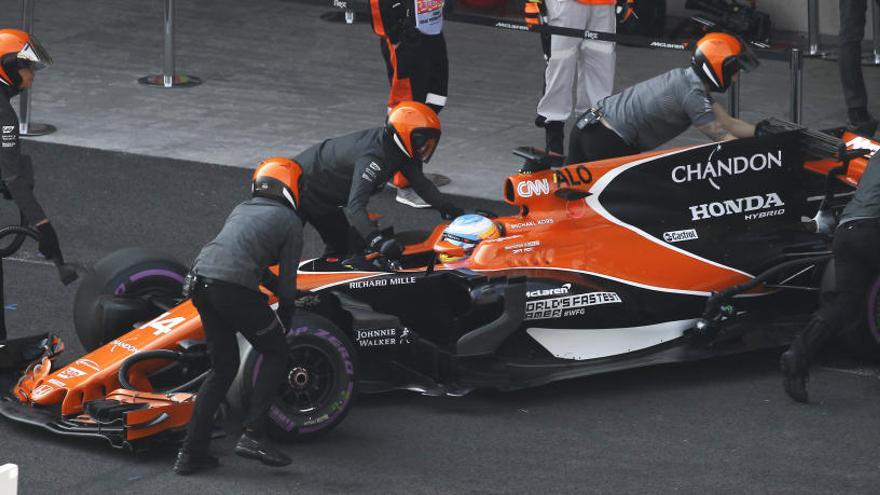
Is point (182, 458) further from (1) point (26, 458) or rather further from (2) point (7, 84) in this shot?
(2) point (7, 84)

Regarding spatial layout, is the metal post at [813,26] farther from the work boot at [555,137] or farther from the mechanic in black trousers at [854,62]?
the work boot at [555,137]

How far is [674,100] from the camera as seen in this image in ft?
32.4

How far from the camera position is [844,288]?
8656mm

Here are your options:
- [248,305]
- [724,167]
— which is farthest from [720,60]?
[248,305]

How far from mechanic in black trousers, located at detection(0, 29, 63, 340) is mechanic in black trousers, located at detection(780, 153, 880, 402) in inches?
164

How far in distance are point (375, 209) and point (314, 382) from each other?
14.8ft

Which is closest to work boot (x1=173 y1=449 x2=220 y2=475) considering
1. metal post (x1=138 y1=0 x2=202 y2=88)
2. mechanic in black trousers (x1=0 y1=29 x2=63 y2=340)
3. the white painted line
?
mechanic in black trousers (x1=0 y1=29 x2=63 y2=340)

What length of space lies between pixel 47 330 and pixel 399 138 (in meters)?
2.43

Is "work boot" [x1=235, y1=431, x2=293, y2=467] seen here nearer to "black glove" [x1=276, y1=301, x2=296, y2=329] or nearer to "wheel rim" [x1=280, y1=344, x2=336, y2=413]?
"wheel rim" [x1=280, y1=344, x2=336, y2=413]

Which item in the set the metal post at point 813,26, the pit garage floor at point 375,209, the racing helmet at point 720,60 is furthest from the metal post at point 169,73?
the racing helmet at point 720,60

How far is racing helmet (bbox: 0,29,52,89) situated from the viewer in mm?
9102

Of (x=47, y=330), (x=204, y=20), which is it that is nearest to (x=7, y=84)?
(x=47, y=330)

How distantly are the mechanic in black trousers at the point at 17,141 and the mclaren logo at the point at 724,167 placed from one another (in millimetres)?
3644

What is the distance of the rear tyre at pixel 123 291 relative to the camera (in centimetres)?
870
